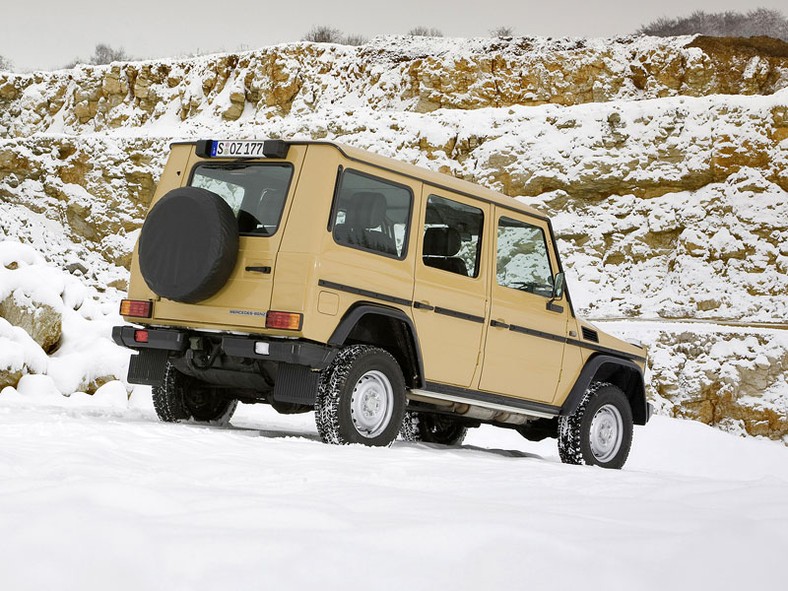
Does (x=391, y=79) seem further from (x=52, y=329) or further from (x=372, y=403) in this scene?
(x=372, y=403)

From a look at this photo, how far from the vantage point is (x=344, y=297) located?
21.6 feet

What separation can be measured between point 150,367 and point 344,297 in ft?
5.64

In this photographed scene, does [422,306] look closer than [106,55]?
Yes

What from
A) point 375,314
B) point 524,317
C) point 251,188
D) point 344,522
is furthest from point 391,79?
point 344,522

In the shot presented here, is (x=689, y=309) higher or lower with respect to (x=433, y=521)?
higher

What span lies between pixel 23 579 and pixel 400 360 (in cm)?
474

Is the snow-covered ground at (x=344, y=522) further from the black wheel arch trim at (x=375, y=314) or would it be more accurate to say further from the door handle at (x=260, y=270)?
the door handle at (x=260, y=270)

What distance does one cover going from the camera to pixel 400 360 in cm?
720

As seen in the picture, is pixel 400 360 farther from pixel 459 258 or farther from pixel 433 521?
pixel 433 521

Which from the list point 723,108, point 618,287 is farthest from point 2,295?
point 723,108

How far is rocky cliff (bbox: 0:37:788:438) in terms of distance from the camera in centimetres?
2536

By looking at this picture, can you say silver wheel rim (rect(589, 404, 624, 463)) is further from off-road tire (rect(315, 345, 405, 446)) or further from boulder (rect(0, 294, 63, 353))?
boulder (rect(0, 294, 63, 353))

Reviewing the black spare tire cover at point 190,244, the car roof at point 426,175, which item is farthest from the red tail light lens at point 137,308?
the car roof at point 426,175

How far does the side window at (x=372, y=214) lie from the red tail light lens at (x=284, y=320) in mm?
639
